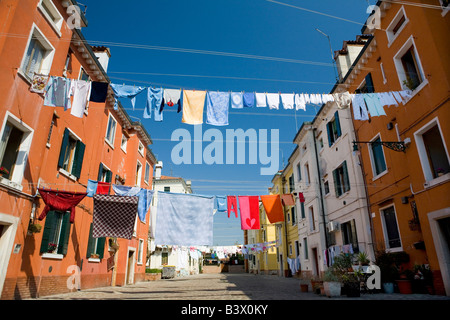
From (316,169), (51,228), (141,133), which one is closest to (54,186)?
(51,228)

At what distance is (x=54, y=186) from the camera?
10633 mm

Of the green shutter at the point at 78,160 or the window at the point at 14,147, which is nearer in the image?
the window at the point at 14,147

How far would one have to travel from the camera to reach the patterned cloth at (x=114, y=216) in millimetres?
11805

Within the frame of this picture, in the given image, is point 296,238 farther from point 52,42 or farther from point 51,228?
point 52,42

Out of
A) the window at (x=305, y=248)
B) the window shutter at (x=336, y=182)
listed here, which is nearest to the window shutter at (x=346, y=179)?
the window shutter at (x=336, y=182)

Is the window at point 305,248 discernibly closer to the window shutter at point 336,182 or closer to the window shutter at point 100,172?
the window shutter at point 336,182

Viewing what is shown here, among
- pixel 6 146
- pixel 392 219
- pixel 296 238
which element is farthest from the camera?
pixel 296 238

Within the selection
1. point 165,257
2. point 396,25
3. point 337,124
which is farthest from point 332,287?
point 165,257

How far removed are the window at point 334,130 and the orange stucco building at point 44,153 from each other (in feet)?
44.9

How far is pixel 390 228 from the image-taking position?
11.6m

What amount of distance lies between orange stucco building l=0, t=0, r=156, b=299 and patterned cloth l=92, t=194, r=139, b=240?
1.26 metres

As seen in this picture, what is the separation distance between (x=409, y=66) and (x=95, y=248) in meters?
16.8

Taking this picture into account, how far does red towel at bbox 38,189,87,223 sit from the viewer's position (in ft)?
30.1
